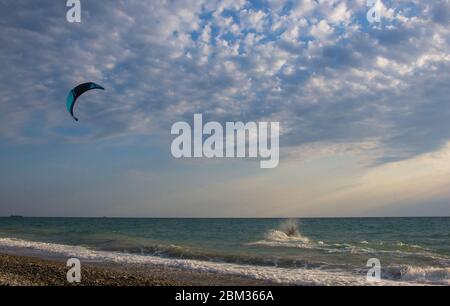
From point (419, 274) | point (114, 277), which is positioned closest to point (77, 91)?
point (114, 277)

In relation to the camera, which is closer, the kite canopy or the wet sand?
the wet sand

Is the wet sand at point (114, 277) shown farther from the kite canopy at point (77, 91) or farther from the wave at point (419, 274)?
the kite canopy at point (77, 91)

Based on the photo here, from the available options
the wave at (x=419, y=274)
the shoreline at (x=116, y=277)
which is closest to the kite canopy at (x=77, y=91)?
the shoreline at (x=116, y=277)

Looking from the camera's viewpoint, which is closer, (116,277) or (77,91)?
(116,277)

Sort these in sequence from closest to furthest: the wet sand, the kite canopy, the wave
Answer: the wet sand
the wave
the kite canopy

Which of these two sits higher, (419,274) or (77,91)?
(77,91)

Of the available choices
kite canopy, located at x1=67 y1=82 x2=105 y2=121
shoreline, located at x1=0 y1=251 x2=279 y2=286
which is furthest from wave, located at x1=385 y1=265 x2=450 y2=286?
kite canopy, located at x1=67 y1=82 x2=105 y2=121

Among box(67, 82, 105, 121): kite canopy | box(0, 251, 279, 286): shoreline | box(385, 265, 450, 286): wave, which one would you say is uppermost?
box(67, 82, 105, 121): kite canopy

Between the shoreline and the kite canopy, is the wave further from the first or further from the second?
the kite canopy

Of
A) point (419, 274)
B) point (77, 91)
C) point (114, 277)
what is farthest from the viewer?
point (77, 91)

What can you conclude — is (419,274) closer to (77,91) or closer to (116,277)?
(116,277)

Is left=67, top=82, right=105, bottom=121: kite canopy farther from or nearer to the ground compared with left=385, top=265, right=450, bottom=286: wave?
farther from the ground
